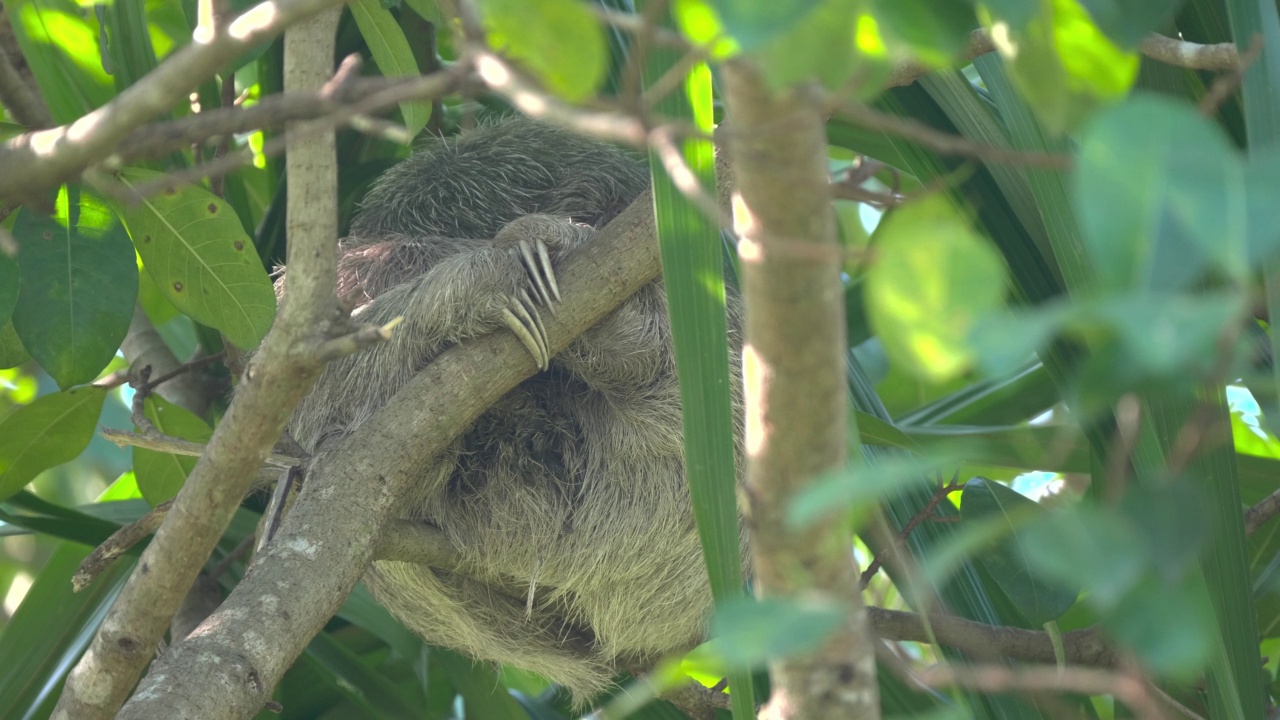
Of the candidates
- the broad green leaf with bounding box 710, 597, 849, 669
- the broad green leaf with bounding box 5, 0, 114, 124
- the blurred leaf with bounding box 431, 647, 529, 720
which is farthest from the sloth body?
the broad green leaf with bounding box 710, 597, 849, 669

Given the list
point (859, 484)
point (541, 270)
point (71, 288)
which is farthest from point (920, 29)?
point (71, 288)

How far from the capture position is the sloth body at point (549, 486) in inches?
93.9

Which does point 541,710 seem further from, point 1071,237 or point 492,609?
point 1071,237

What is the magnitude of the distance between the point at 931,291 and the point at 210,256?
5.82 ft

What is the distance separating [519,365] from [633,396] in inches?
19.7

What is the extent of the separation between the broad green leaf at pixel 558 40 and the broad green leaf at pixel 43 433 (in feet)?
6.88

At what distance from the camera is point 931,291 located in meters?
0.59

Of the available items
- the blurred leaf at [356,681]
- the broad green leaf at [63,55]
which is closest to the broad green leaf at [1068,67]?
the broad green leaf at [63,55]

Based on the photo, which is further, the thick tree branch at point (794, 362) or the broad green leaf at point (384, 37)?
the broad green leaf at point (384, 37)

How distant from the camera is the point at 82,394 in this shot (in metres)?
2.51

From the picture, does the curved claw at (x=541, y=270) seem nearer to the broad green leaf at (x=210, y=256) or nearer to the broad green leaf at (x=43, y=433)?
the broad green leaf at (x=210, y=256)

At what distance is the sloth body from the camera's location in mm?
2385

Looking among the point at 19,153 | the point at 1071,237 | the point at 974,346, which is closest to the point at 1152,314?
the point at 974,346

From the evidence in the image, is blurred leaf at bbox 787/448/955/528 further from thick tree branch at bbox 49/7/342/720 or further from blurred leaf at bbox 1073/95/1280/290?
thick tree branch at bbox 49/7/342/720
